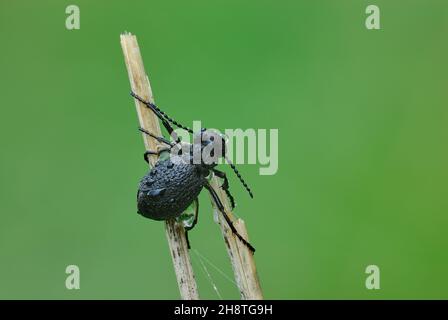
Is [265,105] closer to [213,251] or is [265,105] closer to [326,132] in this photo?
[326,132]

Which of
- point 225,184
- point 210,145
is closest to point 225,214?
point 225,184

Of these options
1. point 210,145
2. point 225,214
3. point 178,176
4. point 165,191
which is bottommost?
point 225,214

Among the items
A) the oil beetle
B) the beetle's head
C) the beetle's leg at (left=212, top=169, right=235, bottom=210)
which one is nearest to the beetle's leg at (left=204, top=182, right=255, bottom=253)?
the oil beetle

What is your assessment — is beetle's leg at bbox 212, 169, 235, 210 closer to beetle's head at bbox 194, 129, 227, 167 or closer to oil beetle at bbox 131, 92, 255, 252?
oil beetle at bbox 131, 92, 255, 252

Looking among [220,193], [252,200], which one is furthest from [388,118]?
[220,193]

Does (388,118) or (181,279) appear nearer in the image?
(181,279)

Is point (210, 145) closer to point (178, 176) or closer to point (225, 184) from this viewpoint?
point (225, 184)

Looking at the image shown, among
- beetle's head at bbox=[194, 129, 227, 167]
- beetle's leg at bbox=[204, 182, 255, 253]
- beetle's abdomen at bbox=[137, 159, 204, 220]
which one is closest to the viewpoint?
beetle's leg at bbox=[204, 182, 255, 253]

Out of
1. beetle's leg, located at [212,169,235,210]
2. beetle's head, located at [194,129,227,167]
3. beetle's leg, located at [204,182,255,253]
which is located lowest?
beetle's leg, located at [204,182,255,253]
